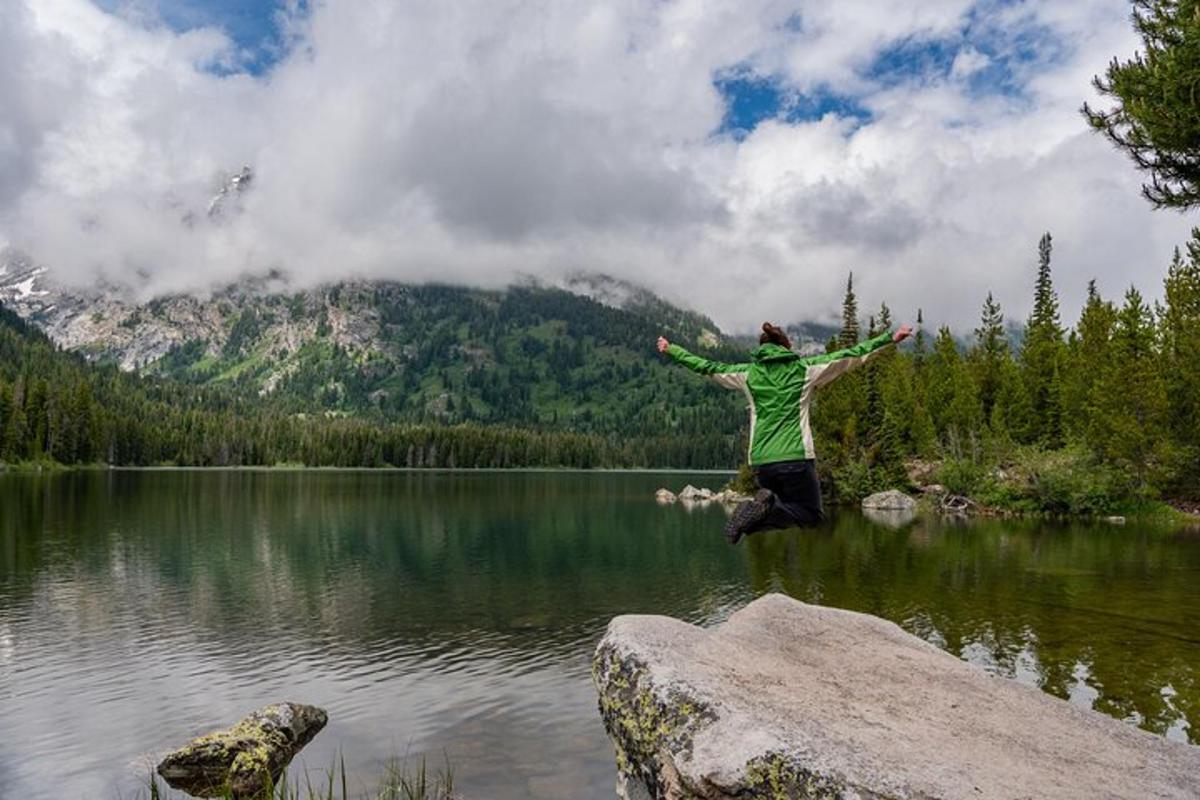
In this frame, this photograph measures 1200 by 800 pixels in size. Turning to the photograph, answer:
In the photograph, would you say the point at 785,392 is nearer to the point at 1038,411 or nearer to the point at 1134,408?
the point at 1134,408

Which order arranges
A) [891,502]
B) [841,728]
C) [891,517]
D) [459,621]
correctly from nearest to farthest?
1. [841,728]
2. [459,621]
3. [891,517]
4. [891,502]

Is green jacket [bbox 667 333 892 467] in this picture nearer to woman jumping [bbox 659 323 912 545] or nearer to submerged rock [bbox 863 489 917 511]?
woman jumping [bbox 659 323 912 545]

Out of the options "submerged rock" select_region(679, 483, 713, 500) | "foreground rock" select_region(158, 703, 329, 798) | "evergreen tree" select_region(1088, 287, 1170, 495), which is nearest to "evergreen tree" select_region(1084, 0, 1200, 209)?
"foreground rock" select_region(158, 703, 329, 798)

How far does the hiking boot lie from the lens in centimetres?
1248

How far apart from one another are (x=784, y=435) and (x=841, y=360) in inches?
58.6

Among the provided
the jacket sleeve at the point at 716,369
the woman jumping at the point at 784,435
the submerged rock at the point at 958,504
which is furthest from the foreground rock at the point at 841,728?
the submerged rock at the point at 958,504

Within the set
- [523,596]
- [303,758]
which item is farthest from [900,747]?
[523,596]

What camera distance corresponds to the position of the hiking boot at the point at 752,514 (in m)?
12.5

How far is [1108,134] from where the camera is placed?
1518 cm

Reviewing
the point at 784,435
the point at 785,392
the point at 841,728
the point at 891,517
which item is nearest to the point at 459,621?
the point at 784,435

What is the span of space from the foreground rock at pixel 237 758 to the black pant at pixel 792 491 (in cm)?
1141

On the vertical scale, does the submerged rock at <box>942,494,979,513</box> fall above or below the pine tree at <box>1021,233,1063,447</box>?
below

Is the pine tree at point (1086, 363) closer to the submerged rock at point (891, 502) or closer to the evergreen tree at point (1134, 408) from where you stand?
the evergreen tree at point (1134, 408)

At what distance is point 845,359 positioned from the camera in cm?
1245
